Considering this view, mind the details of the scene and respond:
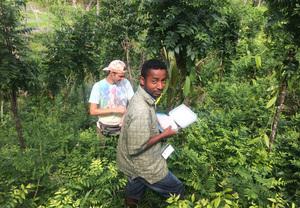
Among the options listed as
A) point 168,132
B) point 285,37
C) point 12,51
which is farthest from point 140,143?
point 12,51

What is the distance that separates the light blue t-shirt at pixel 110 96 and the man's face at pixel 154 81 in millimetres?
1344

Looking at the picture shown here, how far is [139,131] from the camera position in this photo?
249 centimetres

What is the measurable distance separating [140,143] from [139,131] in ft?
0.36

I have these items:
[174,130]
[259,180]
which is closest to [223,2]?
[174,130]

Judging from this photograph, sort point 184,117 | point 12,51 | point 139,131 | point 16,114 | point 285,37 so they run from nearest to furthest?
point 139,131
point 184,117
point 285,37
point 12,51
point 16,114

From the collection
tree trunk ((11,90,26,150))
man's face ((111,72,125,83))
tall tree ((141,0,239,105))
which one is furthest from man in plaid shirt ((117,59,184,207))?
tree trunk ((11,90,26,150))

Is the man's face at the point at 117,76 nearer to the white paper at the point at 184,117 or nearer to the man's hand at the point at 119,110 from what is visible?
the man's hand at the point at 119,110

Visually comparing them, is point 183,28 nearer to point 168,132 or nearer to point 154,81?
point 154,81

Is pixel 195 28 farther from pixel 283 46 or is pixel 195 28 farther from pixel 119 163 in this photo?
pixel 119 163

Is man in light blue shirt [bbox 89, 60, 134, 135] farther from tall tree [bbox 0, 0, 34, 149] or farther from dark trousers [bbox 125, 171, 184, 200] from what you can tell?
dark trousers [bbox 125, 171, 184, 200]

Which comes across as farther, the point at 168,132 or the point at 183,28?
the point at 183,28

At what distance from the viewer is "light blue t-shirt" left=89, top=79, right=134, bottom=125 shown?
382 centimetres

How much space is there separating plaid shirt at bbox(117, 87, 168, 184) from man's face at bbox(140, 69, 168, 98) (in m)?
0.05

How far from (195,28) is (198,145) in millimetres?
1505
